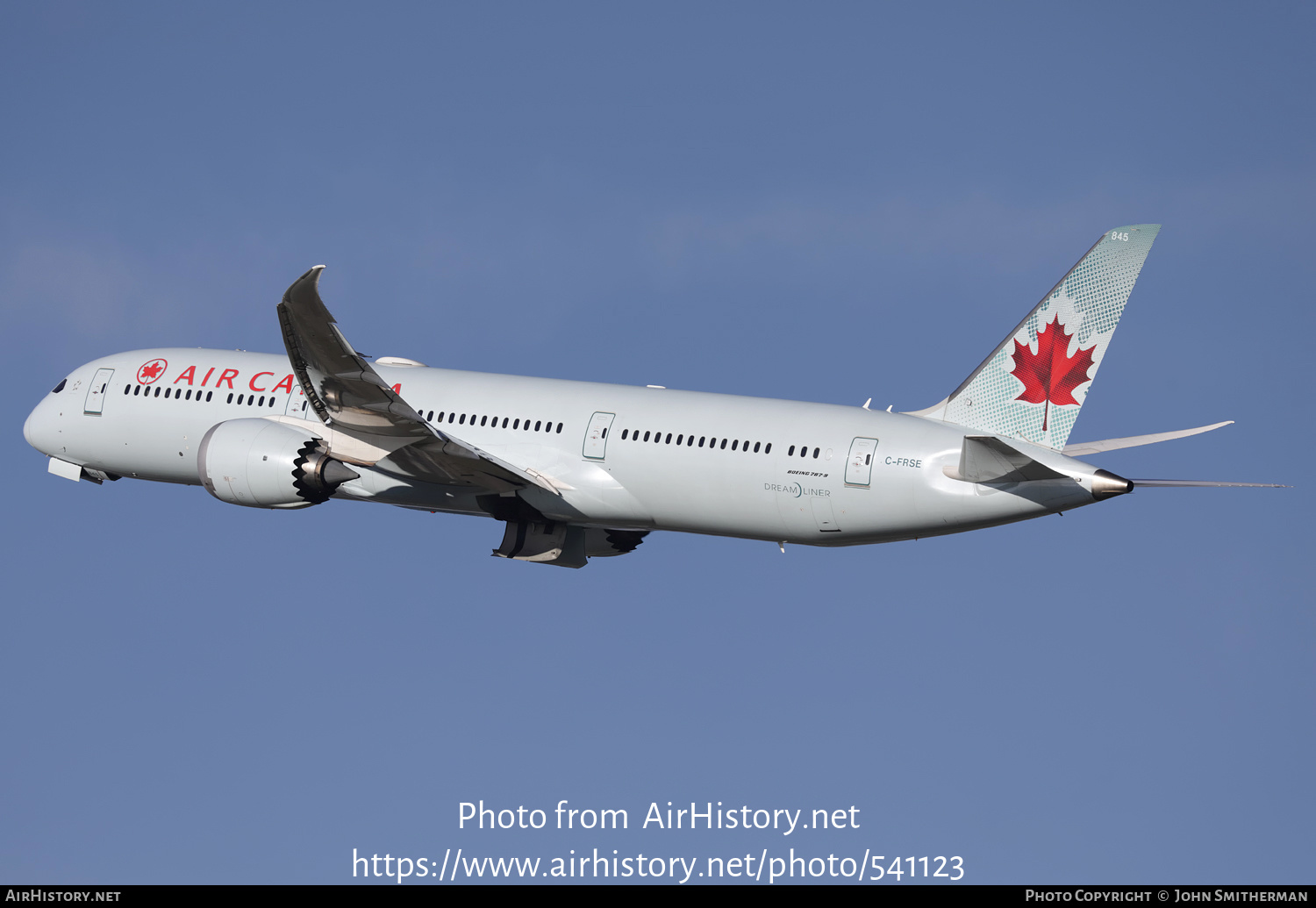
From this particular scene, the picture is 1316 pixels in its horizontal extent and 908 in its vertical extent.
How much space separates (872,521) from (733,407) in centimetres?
417

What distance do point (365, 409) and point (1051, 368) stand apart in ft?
47.0

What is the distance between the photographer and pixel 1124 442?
3650 cm

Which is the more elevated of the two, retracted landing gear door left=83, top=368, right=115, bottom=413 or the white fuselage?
retracted landing gear door left=83, top=368, right=115, bottom=413

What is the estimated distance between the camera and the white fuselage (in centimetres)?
3625

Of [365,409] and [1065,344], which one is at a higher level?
[1065,344]

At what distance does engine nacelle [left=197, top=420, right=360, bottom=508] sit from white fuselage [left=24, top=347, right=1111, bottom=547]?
35.0 inches

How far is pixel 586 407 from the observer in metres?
39.6

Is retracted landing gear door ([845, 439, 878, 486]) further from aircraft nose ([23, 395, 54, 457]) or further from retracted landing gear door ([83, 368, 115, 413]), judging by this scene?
aircraft nose ([23, 395, 54, 457])

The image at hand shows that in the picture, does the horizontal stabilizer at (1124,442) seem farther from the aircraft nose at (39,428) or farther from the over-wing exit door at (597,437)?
the aircraft nose at (39,428)

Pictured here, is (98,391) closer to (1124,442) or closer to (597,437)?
(597,437)

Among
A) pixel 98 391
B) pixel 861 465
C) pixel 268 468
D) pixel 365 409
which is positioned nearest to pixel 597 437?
pixel 365 409

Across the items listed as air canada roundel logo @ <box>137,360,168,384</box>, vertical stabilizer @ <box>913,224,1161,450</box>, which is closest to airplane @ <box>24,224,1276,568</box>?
vertical stabilizer @ <box>913,224,1161,450</box>

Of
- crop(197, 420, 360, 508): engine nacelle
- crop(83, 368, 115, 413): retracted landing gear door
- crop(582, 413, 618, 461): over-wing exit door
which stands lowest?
crop(197, 420, 360, 508): engine nacelle

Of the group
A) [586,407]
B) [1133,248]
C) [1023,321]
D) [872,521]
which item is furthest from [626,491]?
[1133,248]
